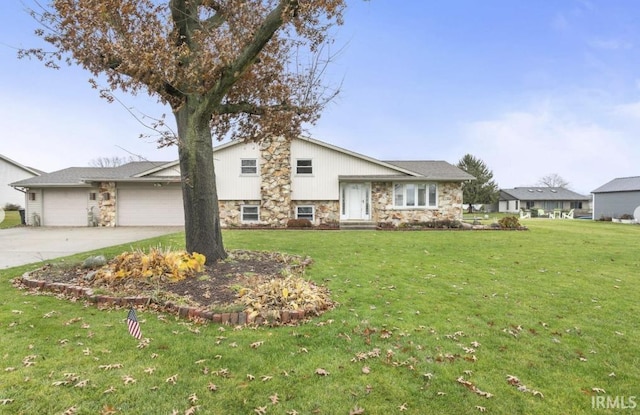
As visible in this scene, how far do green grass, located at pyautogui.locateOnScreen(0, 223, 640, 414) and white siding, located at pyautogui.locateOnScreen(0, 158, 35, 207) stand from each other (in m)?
32.8

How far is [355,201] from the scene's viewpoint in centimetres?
1959

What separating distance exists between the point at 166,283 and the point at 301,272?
2730mm

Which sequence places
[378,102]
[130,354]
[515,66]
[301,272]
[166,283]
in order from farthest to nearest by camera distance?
[378,102] → [515,66] → [301,272] → [166,283] → [130,354]

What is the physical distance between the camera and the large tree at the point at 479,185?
38812mm

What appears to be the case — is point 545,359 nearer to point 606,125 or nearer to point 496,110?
point 496,110

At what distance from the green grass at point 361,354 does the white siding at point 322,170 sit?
12.6 m

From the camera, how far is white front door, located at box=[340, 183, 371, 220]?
19516 millimetres

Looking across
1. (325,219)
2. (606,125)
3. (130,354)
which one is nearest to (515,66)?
(606,125)

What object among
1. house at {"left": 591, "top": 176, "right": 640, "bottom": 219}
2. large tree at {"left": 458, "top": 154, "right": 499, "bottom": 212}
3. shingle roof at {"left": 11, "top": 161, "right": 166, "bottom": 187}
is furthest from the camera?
large tree at {"left": 458, "top": 154, "right": 499, "bottom": 212}

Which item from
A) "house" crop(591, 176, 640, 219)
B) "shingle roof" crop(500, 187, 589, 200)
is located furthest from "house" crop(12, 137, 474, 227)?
"shingle roof" crop(500, 187, 589, 200)

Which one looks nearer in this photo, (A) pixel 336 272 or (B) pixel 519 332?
(B) pixel 519 332

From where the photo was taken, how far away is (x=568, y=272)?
7.75m

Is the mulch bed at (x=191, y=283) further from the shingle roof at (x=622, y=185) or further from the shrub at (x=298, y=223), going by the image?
the shingle roof at (x=622, y=185)

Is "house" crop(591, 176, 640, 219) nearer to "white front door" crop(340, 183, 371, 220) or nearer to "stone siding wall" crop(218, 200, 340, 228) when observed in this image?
"white front door" crop(340, 183, 371, 220)
